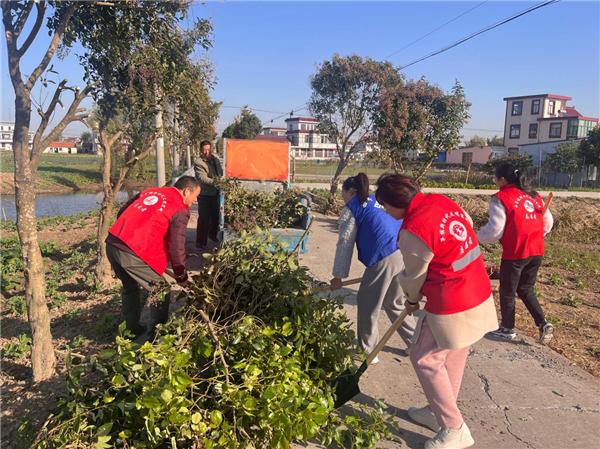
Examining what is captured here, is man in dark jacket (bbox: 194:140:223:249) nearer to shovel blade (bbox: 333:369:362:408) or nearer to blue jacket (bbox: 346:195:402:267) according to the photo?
blue jacket (bbox: 346:195:402:267)

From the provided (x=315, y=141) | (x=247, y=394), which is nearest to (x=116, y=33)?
(x=247, y=394)

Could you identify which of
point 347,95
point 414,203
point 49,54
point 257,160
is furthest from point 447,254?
point 347,95

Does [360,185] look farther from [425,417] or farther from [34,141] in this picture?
[34,141]

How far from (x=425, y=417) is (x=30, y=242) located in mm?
3048

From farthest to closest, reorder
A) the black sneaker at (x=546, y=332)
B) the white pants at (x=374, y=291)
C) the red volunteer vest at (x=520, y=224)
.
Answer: the black sneaker at (x=546, y=332) → the red volunteer vest at (x=520, y=224) → the white pants at (x=374, y=291)

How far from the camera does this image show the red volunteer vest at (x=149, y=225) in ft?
12.8

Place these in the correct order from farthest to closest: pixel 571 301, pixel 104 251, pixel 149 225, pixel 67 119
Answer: pixel 571 301 < pixel 104 251 < pixel 149 225 < pixel 67 119

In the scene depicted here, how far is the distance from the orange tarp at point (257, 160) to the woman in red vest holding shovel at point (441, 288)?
6672 mm

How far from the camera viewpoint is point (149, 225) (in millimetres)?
3912

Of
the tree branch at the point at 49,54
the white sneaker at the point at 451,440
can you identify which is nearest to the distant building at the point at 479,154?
the white sneaker at the point at 451,440

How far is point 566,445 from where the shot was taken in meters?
3.11

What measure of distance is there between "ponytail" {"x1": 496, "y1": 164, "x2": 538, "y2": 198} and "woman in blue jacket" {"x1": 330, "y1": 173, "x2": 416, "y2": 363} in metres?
1.54

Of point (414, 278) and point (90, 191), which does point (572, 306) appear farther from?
point (90, 191)

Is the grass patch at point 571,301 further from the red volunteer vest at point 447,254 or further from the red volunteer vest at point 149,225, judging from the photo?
the red volunteer vest at point 149,225
